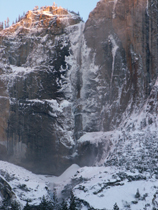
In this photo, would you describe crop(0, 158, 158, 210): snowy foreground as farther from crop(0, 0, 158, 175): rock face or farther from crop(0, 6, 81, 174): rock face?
crop(0, 6, 81, 174): rock face

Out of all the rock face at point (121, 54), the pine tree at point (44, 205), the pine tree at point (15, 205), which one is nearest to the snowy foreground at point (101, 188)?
the pine tree at point (15, 205)

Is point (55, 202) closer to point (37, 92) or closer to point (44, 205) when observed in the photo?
point (44, 205)

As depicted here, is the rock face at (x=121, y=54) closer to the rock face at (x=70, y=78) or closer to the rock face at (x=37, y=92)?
the rock face at (x=70, y=78)

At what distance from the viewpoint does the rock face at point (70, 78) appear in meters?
41.1

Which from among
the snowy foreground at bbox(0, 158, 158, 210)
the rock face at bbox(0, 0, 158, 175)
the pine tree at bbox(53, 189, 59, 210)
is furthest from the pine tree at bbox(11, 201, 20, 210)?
the rock face at bbox(0, 0, 158, 175)

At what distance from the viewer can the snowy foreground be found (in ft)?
94.3

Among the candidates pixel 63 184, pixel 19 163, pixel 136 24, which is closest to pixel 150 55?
pixel 136 24

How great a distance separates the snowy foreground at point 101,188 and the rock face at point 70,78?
6.56m

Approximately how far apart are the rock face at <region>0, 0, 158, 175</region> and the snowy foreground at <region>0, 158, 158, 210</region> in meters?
6.56

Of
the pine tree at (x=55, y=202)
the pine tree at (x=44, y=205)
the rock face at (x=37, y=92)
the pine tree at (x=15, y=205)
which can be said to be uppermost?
the rock face at (x=37, y=92)

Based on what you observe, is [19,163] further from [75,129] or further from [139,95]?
[139,95]

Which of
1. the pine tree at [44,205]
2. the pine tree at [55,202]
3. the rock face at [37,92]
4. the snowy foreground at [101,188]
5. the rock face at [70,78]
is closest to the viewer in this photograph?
the snowy foreground at [101,188]

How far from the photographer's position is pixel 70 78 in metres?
46.5

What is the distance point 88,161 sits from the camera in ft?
142
